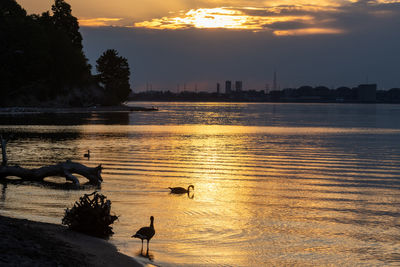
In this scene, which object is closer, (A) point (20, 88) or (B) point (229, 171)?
(B) point (229, 171)

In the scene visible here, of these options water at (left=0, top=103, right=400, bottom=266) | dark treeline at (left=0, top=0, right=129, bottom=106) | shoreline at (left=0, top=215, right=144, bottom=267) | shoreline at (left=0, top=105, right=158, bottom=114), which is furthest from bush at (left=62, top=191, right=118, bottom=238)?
dark treeline at (left=0, top=0, right=129, bottom=106)

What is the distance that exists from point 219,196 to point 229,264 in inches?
442

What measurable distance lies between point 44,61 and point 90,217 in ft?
480

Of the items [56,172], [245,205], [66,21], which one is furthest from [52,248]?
[66,21]

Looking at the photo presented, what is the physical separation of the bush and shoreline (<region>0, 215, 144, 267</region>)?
0.39m

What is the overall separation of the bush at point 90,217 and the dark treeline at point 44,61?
133 metres

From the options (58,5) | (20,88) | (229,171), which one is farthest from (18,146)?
(58,5)

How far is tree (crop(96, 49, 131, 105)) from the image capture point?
642 feet

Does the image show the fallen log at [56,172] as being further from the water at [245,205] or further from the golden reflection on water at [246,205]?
the water at [245,205]

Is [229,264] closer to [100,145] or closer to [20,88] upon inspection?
[100,145]

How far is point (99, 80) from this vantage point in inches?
7771

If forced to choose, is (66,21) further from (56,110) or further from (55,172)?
(55,172)

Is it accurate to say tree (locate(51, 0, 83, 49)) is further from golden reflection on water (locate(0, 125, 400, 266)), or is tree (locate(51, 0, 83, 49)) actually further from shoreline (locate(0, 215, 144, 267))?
shoreline (locate(0, 215, 144, 267))

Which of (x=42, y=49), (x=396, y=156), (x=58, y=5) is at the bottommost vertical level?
(x=396, y=156)
